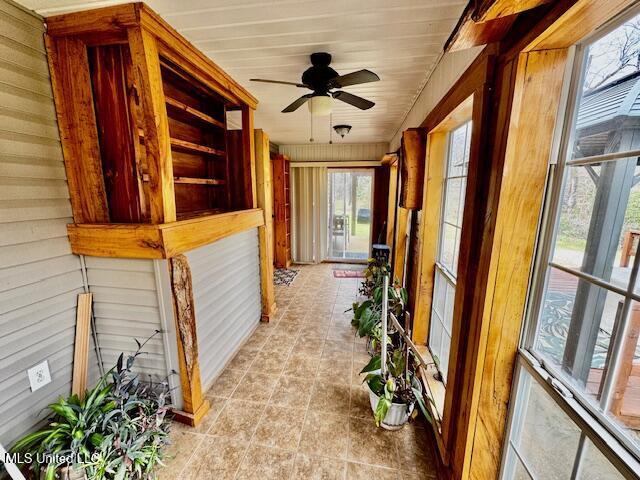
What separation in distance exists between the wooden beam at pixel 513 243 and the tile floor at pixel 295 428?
0.59 meters

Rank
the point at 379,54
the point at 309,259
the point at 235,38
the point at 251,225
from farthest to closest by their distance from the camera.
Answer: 1. the point at 309,259
2. the point at 251,225
3. the point at 379,54
4. the point at 235,38

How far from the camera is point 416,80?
2.16m

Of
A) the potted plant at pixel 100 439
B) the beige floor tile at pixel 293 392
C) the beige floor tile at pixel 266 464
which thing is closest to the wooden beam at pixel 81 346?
the potted plant at pixel 100 439

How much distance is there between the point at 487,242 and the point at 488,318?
29cm

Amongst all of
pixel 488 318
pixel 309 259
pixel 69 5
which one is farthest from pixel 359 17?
pixel 309 259

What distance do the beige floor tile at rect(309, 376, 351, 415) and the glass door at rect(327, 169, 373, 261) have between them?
147 inches

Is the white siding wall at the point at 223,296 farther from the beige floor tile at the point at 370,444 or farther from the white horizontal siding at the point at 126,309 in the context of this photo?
the beige floor tile at the point at 370,444

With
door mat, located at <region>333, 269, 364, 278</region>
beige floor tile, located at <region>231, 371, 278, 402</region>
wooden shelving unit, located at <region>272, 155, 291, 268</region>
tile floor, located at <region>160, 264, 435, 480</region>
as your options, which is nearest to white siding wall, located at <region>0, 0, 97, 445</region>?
tile floor, located at <region>160, 264, 435, 480</region>

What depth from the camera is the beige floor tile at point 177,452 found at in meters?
1.39

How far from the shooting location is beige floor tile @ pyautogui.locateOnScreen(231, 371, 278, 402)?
192cm

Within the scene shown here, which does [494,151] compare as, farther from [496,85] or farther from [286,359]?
[286,359]

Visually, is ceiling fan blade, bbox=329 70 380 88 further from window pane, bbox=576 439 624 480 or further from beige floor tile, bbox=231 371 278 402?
beige floor tile, bbox=231 371 278 402

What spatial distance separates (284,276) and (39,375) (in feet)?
11.3

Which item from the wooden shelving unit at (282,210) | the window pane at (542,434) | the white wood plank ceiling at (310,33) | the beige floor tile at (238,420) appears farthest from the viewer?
the wooden shelving unit at (282,210)
